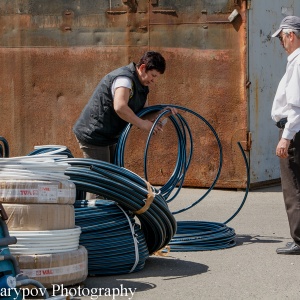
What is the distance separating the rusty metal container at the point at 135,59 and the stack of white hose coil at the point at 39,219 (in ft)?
17.5

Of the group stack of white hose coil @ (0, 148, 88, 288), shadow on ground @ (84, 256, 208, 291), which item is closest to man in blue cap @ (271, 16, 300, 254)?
shadow on ground @ (84, 256, 208, 291)

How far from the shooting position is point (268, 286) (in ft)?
19.7

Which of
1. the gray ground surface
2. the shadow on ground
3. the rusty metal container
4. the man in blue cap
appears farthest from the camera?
the rusty metal container

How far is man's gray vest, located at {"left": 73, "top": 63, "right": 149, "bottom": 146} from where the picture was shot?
7.50 m

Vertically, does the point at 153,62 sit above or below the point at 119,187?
above

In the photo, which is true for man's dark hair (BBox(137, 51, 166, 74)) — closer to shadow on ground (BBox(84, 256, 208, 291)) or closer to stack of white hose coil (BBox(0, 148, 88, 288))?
shadow on ground (BBox(84, 256, 208, 291))

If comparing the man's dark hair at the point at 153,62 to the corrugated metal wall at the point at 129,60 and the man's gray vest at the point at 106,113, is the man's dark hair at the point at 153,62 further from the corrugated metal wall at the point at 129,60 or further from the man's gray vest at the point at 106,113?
the corrugated metal wall at the point at 129,60

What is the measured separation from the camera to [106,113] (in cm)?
756

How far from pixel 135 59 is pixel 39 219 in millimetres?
5835

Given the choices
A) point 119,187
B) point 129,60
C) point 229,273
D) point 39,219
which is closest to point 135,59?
point 129,60

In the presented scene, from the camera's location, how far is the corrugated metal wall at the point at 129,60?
10805mm

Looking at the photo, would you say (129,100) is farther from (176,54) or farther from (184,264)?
(176,54)

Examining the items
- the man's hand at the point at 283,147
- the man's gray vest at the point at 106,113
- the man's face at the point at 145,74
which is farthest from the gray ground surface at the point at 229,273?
the man's face at the point at 145,74

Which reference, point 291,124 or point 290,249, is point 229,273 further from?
point 291,124
